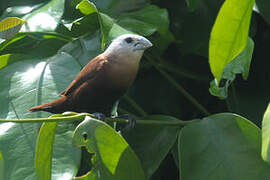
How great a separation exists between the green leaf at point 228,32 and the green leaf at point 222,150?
0.48ft

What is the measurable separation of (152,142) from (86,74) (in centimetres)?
25

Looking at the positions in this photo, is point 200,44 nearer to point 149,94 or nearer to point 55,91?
point 149,94

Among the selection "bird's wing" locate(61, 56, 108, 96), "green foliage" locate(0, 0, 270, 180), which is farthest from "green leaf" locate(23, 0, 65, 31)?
"bird's wing" locate(61, 56, 108, 96)

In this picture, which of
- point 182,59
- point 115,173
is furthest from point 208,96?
point 115,173

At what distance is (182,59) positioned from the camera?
1.45 metres

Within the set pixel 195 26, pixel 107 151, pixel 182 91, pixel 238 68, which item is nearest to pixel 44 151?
pixel 107 151

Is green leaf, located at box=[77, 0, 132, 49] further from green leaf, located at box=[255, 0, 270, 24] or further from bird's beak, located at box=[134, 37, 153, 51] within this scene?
green leaf, located at box=[255, 0, 270, 24]

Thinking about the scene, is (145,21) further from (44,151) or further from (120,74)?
(44,151)

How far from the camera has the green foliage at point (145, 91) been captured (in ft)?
2.66

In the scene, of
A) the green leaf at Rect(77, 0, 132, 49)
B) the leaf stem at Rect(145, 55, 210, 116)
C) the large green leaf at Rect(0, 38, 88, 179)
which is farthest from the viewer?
the leaf stem at Rect(145, 55, 210, 116)

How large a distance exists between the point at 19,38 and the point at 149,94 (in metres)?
0.46

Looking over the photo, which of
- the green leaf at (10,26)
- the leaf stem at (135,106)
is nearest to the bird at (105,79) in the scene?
the green leaf at (10,26)

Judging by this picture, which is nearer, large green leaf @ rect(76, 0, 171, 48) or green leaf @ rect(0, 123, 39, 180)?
green leaf @ rect(0, 123, 39, 180)

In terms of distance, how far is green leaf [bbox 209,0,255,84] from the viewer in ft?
2.52
